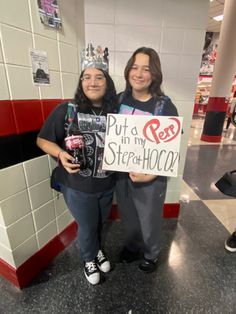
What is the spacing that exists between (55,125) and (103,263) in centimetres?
100

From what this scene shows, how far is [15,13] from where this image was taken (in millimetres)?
926

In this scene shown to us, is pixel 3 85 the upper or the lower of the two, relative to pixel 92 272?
upper

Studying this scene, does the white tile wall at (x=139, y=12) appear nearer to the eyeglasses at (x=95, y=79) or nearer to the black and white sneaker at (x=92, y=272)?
the eyeglasses at (x=95, y=79)

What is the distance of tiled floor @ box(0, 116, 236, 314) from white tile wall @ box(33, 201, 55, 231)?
33cm

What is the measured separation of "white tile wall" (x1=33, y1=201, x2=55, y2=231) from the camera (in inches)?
49.5

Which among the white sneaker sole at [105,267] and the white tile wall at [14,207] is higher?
the white tile wall at [14,207]

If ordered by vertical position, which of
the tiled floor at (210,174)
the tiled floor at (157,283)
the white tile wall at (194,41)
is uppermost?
the white tile wall at (194,41)

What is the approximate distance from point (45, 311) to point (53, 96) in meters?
1.26

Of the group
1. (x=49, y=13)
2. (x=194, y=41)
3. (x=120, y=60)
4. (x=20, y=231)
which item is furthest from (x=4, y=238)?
(x=194, y=41)

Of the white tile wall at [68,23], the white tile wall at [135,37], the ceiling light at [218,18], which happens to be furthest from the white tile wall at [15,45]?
the ceiling light at [218,18]

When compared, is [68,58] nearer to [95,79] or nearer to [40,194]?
[95,79]

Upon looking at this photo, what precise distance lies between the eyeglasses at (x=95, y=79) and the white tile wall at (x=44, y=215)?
86cm

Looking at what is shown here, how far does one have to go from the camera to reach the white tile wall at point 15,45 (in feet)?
2.98

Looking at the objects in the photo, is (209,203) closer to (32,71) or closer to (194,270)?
(194,270)
